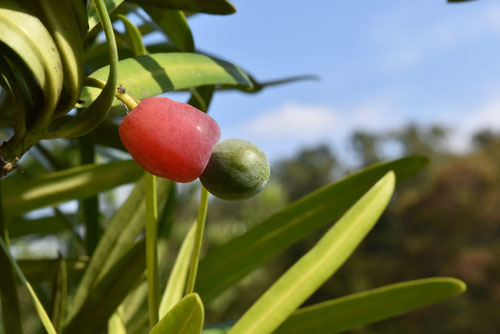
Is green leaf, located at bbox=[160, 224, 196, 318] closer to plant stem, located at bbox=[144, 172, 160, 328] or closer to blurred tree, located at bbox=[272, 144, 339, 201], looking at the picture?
plant stem, located at bbox=[144, 172, 160, 328]

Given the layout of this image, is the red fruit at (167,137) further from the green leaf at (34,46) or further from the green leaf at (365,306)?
the green leaf at (365,306)

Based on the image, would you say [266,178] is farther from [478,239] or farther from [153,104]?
[478,239]

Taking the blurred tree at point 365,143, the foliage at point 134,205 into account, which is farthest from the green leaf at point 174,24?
the blurred tree at point 365,143

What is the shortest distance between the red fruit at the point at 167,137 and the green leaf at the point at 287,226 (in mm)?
245

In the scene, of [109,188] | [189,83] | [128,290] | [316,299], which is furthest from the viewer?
[316,299]

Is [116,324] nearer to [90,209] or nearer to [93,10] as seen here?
[90,209]

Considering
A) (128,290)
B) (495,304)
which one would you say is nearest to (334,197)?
(128,290)

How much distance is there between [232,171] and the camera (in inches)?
9.7

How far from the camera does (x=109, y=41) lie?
22 centimetres

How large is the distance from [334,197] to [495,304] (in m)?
7.30

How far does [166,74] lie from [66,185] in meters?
0.27

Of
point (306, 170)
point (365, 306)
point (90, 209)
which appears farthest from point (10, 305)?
point (306, 170)

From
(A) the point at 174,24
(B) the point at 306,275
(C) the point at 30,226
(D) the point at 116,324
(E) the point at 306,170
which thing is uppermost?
(A) the point at 174,24

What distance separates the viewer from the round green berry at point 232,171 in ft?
0.80
